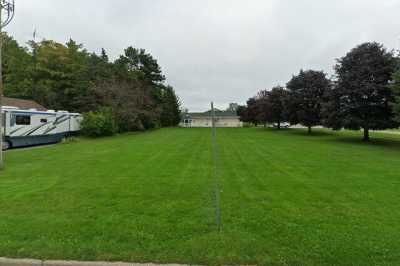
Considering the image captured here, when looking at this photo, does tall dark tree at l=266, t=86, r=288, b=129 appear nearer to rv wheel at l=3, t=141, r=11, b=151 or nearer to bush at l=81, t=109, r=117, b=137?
bush at l=81, t=109, r=117, b=137

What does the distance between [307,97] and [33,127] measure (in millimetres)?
27192

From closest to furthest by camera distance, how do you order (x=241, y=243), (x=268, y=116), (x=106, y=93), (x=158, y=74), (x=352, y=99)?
(x=241, y=243)
(x=352, y=99)
(x=106, y=93)
(x=268, y=116)
(x=158, y=74)

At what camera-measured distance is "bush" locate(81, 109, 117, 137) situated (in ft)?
91.0

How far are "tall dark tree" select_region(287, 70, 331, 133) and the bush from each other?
67.2 feet

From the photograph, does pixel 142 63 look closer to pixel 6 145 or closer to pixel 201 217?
pixel 6 145

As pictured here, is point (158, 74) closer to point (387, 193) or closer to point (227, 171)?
point (227, 171)

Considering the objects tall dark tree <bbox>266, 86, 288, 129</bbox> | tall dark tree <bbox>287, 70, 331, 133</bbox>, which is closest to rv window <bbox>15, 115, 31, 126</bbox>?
tall dark tree <bbox>287, 70, 331, 133</bbox>

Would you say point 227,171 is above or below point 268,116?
below

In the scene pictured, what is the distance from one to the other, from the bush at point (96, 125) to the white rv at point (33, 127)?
4.45ft

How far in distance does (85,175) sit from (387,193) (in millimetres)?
7973

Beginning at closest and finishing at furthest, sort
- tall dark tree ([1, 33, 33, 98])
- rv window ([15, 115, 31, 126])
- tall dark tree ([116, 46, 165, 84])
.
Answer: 1. rv window ([15, 115, 31, 126])
2. tall dark tree ([1, 33, 33, 98])
3. tall dark tree ([116, 46, 165, 84])

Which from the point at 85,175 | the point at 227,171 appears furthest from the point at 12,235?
the point at 227,171

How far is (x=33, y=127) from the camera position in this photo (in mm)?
20844

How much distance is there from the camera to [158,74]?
2173 inches
